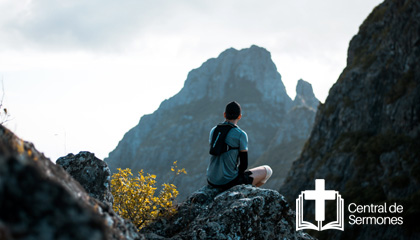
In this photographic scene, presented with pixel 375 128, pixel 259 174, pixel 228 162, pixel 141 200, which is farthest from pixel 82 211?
pixel 375 128

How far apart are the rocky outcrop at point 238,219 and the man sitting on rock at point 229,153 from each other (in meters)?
0.78

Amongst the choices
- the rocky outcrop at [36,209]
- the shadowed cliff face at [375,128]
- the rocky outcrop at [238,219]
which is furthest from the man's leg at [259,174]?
the shadowed cliff face at [375,128]

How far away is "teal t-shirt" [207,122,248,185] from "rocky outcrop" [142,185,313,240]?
789 millimetres

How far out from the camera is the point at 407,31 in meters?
51.1

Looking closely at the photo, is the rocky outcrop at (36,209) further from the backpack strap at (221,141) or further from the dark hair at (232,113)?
the dark hair at (232,113)

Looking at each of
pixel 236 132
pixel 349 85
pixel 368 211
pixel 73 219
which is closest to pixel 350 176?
pixel 368 211

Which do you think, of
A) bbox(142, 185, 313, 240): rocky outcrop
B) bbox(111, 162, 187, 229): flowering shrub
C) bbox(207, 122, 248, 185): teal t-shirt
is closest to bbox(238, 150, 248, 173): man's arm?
bbox(207, 122, 248, 185): teal t-shirt

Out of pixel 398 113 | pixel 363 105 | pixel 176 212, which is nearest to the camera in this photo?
pixel 176 212

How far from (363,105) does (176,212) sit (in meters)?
56.7

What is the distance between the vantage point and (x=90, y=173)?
9.73m

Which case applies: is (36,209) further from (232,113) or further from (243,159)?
(232,113)

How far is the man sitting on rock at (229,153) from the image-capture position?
32.3 ft

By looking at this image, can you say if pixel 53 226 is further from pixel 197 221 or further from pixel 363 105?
pixel 363 105

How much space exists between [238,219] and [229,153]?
2638 millimetres
